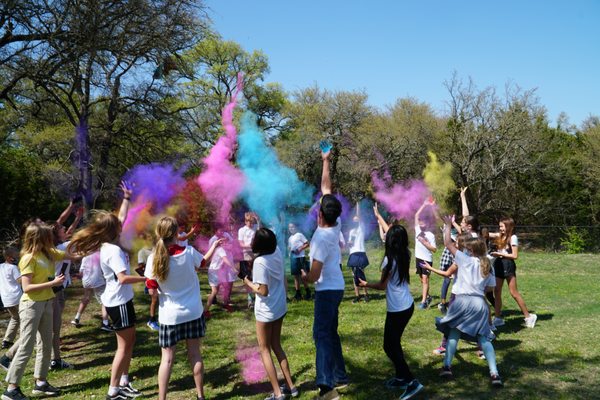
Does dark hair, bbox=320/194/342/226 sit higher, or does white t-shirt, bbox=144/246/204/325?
dark hair, bbox=320/194/342/226

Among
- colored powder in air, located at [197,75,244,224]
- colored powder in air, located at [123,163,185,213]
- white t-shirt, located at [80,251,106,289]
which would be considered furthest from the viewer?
colored powder in air, located at [123,163,185,213]

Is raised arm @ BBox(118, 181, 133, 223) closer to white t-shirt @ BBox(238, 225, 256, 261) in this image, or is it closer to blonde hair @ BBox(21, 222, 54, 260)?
blonde hair @ BBox(21, 222, 54, 260)

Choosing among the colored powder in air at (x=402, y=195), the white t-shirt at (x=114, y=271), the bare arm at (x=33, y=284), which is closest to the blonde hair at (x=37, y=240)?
the bare arm at (x=33, y=284)

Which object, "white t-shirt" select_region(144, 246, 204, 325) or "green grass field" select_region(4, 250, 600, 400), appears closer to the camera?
"white t-shirt" select_region(144, 246, 204, 325)

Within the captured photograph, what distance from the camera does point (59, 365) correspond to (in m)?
5.62

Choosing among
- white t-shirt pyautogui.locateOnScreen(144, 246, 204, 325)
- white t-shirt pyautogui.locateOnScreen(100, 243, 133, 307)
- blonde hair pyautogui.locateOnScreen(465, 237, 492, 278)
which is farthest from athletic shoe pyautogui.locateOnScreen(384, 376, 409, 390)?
white t-shirt pyautogui.locateOnScreen(100, 243, 133, 307)

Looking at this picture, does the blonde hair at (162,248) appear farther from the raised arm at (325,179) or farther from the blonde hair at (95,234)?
the raised arm at (325,179)

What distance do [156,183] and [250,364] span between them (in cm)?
710

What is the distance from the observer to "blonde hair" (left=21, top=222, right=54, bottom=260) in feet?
15.2

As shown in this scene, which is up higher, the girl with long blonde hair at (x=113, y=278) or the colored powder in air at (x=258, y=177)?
the colored powder in air at (x=258, y=177)

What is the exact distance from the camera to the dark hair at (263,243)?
166 inches

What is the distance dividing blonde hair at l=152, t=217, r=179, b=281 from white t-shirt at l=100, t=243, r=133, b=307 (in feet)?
1.46

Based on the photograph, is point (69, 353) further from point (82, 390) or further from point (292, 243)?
point (292, 243)

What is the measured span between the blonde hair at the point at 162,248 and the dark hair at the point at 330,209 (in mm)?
1372
